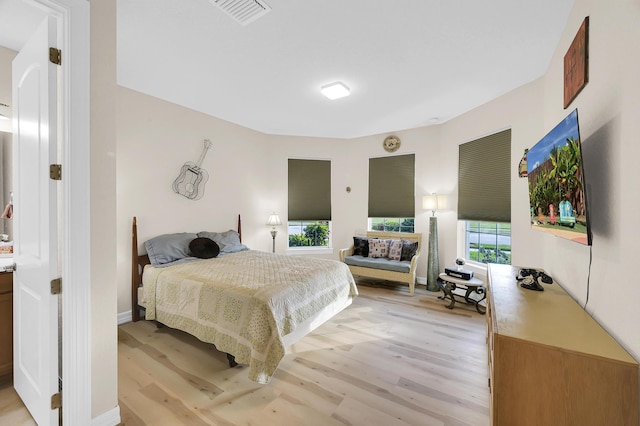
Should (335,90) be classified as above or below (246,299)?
above

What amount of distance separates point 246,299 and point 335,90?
2.52 m

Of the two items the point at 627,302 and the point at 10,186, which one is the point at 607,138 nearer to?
the point at 627,302

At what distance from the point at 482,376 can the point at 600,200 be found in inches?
63.4

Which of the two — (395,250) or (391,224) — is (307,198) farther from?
(395,250)

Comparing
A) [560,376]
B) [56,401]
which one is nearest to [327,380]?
[560,376]

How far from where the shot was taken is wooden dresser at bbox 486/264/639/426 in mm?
957

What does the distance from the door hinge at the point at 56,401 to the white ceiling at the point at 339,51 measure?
2.53 metres

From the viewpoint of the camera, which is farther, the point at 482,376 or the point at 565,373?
the point at 482,376

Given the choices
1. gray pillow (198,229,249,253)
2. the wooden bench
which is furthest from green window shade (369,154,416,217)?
gray pillow (198,229,249,253)

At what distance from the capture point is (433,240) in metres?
4.29

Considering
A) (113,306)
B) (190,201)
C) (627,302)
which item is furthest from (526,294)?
(190,201)

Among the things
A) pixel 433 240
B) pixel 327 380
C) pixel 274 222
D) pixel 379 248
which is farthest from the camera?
pixel 274 222

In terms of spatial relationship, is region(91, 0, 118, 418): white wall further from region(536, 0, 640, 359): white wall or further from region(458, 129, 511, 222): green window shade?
region(458, 129, 511, 222): green window shade

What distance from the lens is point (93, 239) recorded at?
4.75 ft
